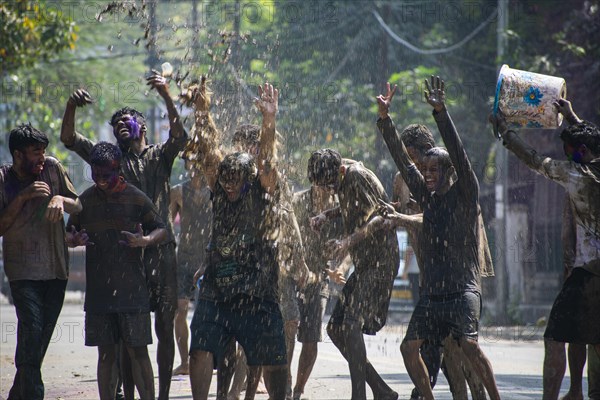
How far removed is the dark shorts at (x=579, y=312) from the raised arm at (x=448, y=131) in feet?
3.04

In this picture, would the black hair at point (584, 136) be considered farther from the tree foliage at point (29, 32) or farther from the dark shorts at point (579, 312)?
the tree foliage at point (29, 32)

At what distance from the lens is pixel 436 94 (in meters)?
6.86

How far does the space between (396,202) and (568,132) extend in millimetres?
1958

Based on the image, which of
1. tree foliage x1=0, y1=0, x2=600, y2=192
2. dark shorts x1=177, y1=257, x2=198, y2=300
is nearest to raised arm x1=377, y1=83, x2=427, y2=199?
dark shorts x1=177, y1=257, x2=198, y2=300

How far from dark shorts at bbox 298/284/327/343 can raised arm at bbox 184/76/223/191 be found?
4.87 feet

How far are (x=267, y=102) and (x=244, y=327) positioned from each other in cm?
135

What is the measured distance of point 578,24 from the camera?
739 inches

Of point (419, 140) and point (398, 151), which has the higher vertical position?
point (419, 140)

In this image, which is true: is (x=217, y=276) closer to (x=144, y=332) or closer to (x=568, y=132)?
(x=144, y=332)

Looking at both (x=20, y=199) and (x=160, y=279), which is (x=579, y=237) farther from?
(x=20, y=199)

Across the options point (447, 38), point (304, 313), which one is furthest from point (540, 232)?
point (304, 313)

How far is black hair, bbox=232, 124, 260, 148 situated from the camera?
788 cm

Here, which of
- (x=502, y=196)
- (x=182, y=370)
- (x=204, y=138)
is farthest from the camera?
(x=502, y=196)

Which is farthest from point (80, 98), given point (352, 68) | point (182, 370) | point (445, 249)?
point (352, 68)
